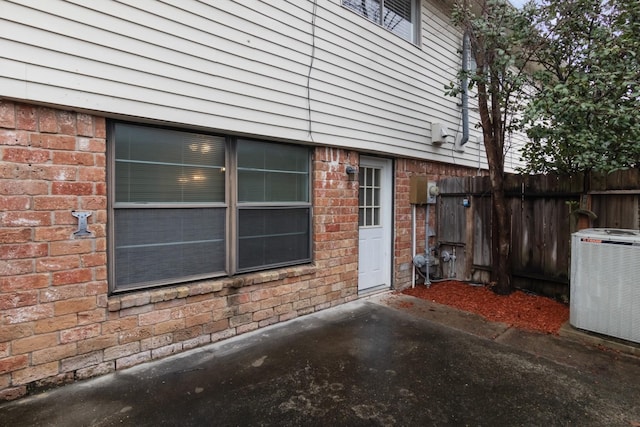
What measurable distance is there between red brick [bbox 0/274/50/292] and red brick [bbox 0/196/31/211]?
1.73 feet

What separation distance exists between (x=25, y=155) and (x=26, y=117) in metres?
0.29

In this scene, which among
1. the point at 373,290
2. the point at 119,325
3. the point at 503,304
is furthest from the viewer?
the point at 373,290

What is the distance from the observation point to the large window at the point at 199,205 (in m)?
3.17

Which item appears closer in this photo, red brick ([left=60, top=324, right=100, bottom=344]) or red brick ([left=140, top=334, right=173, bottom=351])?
red brick ([left=60, top=324, right=100, bottom=344])

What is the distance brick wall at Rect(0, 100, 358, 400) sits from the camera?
260 cm

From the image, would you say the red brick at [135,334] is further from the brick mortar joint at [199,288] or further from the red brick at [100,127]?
the red brick at [100,127]

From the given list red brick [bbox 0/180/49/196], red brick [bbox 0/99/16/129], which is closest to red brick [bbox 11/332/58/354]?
red brick [bbox 0/180/49/196]

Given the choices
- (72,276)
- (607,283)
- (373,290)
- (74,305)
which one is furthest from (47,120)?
(607,283)

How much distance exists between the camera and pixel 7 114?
2.55m

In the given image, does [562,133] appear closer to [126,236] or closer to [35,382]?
[126,236]

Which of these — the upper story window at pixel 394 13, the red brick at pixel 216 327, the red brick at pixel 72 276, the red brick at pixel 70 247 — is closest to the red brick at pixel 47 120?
the red brick at pixel 70 247

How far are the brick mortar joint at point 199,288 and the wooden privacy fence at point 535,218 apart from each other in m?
3.14

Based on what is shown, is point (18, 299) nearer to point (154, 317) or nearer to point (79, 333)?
point (79, 333)

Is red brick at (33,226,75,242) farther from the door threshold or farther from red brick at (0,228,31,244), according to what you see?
the door threshold
